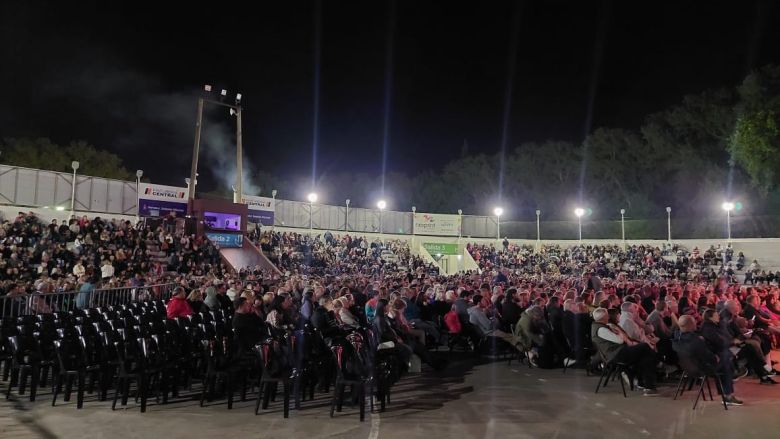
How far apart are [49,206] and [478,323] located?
21.5 meters

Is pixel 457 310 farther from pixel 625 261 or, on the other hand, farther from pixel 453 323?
pixel 625 261

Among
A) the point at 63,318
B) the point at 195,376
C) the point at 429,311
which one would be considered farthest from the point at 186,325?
the point at 429,311

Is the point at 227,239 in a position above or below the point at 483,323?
above

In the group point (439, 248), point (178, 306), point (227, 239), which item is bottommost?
point (178, 306)

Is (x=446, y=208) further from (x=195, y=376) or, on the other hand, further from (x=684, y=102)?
(x=195, y=376)

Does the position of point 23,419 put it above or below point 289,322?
below

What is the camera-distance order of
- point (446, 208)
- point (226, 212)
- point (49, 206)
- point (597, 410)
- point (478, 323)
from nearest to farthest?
point (597, 410) → point (478, 323) → point (49, 206) → point (226, 212) → point (446, 208)

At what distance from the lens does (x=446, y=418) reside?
675 centimetres

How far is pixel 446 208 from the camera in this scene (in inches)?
2532

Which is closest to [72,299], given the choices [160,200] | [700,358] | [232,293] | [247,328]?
[232,293]

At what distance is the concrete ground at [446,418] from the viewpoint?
6.14 metres

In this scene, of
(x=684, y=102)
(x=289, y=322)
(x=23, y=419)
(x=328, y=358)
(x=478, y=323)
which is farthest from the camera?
(x=684, y=102)

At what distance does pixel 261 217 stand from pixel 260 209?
481 mm

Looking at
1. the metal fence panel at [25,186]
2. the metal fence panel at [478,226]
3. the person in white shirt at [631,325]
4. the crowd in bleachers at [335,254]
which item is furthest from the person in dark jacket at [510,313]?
the metal fence panel at [478,226]
